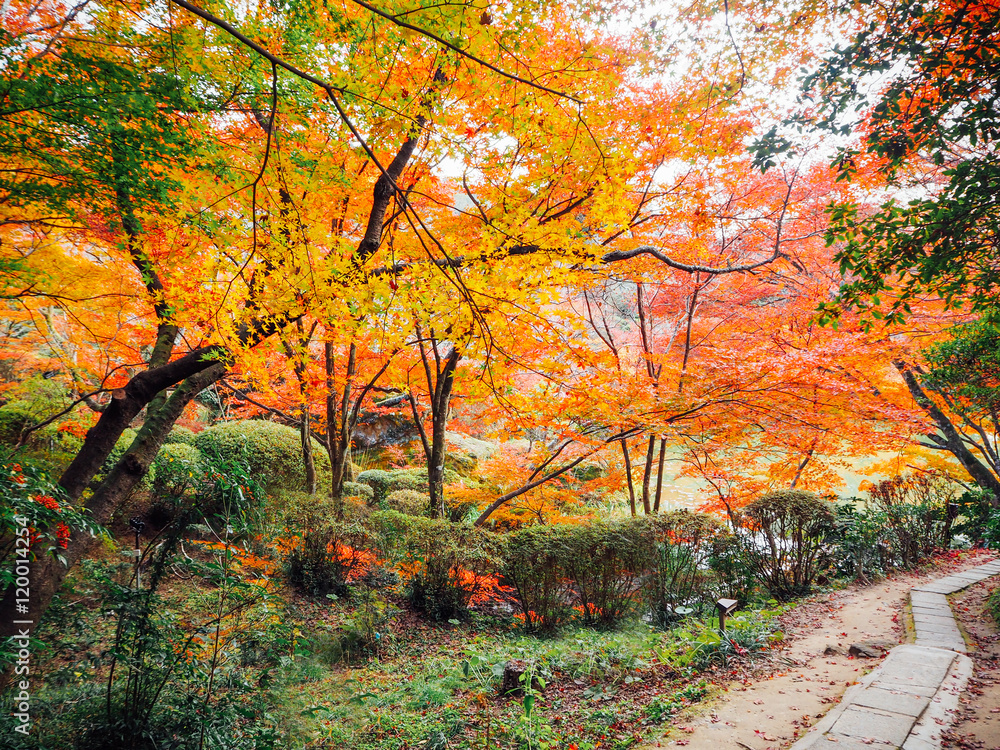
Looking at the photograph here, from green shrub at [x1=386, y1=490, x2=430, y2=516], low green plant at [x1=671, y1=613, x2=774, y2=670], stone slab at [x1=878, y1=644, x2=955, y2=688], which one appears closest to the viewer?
stone slab at [x1=878, y1=644, x2=955, y2=688]

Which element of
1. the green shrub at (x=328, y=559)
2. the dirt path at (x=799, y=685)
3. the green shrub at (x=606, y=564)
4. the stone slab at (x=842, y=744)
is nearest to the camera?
the stone slab at (x=842, y=744)

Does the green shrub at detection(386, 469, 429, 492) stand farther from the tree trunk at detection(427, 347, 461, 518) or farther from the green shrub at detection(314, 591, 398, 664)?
the green shrub at detection(314, 591, 398, 664)

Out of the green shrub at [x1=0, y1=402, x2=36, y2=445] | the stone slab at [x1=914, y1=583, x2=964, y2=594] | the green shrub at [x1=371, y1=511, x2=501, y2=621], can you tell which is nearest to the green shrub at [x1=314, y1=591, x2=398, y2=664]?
the green shrub at [x1=371, y1=511, x2=501, y2=621]

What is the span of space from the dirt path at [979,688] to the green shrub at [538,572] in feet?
11.8

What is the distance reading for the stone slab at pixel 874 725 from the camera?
2.62 m

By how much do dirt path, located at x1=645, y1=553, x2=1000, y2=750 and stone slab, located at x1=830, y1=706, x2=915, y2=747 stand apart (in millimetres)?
244

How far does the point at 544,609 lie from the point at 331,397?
4706 millimetres

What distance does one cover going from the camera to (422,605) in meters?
5.68

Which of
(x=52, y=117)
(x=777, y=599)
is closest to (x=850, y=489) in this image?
(x=777, y=599)

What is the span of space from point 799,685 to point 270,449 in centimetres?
919

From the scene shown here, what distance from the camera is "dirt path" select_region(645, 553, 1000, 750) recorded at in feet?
9.50

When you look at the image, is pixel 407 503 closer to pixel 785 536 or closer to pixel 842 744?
pixel 785 536
